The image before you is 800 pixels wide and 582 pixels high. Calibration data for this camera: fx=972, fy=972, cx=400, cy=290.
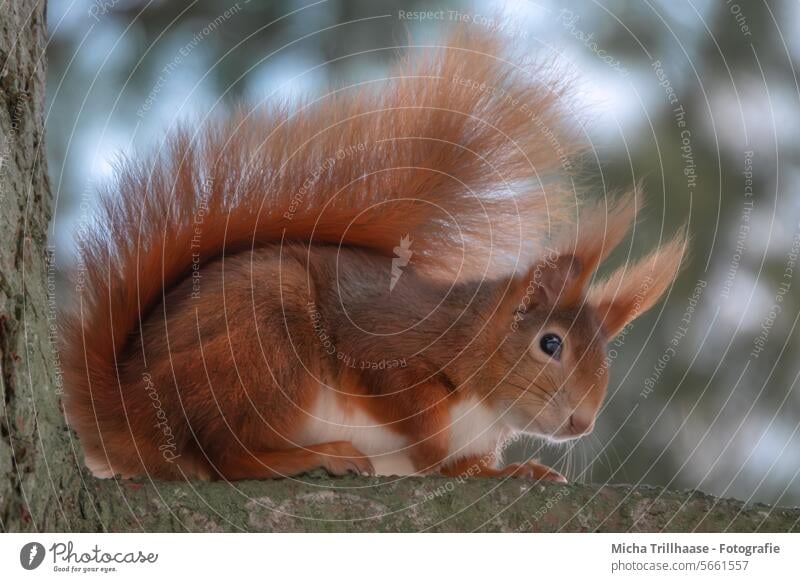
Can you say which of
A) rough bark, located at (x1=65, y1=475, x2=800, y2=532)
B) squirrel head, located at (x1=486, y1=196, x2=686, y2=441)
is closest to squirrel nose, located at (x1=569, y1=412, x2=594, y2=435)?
squirrel head, located at (x1=486, y1=196, x2=686, y2=441)

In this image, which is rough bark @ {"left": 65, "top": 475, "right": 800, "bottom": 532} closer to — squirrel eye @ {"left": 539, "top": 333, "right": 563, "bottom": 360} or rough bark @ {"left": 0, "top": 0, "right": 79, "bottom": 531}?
rough bark @ {"left": 0, "top": 0, "right": 79, "bottom": 531}

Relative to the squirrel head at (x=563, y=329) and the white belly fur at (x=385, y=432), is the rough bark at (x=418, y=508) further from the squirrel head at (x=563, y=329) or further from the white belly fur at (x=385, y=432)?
the squirrel head at (x=563, y=329)

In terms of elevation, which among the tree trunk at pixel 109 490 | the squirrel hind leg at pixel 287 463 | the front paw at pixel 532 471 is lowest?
the front paw at pixel 532 471

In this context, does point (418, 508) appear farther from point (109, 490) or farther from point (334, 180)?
point (334, 180)

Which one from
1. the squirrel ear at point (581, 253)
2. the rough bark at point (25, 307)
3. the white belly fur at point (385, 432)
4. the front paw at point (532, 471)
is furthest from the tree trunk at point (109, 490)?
the squirrel ear at point (581, 253)

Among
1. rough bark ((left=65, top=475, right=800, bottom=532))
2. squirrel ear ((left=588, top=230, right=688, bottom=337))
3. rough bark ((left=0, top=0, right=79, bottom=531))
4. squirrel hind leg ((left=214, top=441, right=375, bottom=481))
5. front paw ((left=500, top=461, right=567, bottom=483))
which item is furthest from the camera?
squirrel ear ((left=588, top=230, right=688, bottom=337))

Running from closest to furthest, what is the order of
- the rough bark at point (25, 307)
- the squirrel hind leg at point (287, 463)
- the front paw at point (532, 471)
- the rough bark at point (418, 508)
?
the rough bark at point (25, 307)
the rough bark at point (418, 508)
the squirrel hind leg at point (287, 463)
the front paw at point (532, 471)

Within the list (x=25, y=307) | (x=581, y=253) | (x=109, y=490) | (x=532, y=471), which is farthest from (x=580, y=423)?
(x=25, y=307)
